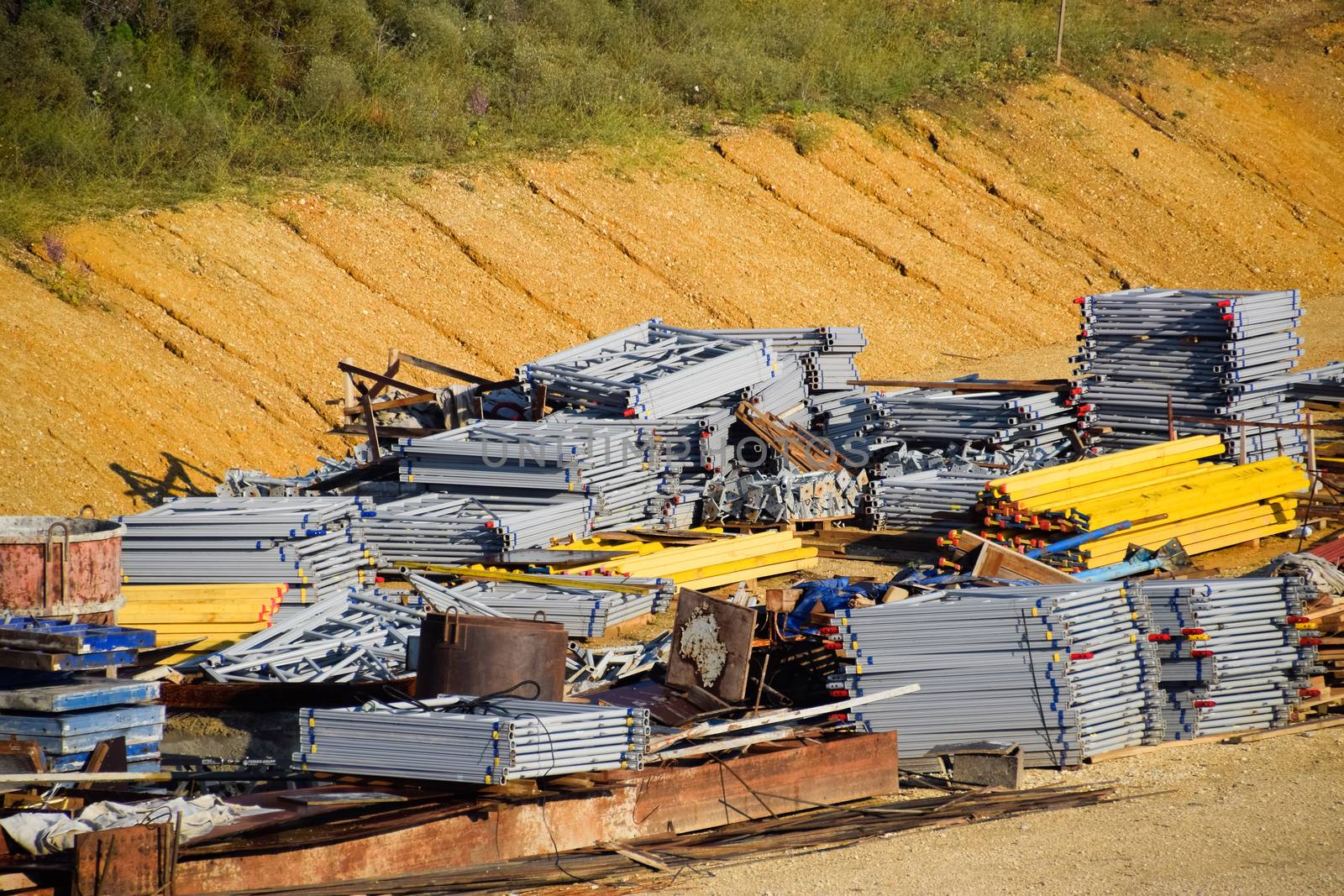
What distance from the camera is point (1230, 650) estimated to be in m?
10.5

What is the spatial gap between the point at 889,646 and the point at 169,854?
15.7 feet

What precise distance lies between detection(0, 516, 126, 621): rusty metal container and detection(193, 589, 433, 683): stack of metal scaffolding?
128 centimetres

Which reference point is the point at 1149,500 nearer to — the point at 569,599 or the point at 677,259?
the point at 569,599

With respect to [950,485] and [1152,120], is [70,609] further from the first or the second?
[1152,120]

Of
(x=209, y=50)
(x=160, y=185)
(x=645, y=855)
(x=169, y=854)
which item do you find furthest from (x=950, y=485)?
(x=209, y=50)

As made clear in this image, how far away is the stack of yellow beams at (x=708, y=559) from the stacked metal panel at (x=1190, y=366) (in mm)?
4744

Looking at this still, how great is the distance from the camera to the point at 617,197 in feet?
93.5

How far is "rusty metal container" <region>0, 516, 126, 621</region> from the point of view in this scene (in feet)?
33.5

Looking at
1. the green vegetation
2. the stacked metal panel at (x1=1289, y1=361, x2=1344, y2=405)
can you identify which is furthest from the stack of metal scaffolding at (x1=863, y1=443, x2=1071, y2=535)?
the green vegetation

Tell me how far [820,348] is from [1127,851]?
11205 millimetres

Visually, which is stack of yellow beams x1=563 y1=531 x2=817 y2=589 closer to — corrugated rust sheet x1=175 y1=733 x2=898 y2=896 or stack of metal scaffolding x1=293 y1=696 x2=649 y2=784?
corrugated rust sheet x1=175 y1=733 x2=898 y2=896

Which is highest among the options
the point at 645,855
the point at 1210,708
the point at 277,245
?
the point at 277,245

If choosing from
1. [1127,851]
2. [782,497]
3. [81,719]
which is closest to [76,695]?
[81,719]

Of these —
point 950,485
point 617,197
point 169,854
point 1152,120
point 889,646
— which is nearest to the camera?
point 169,854
